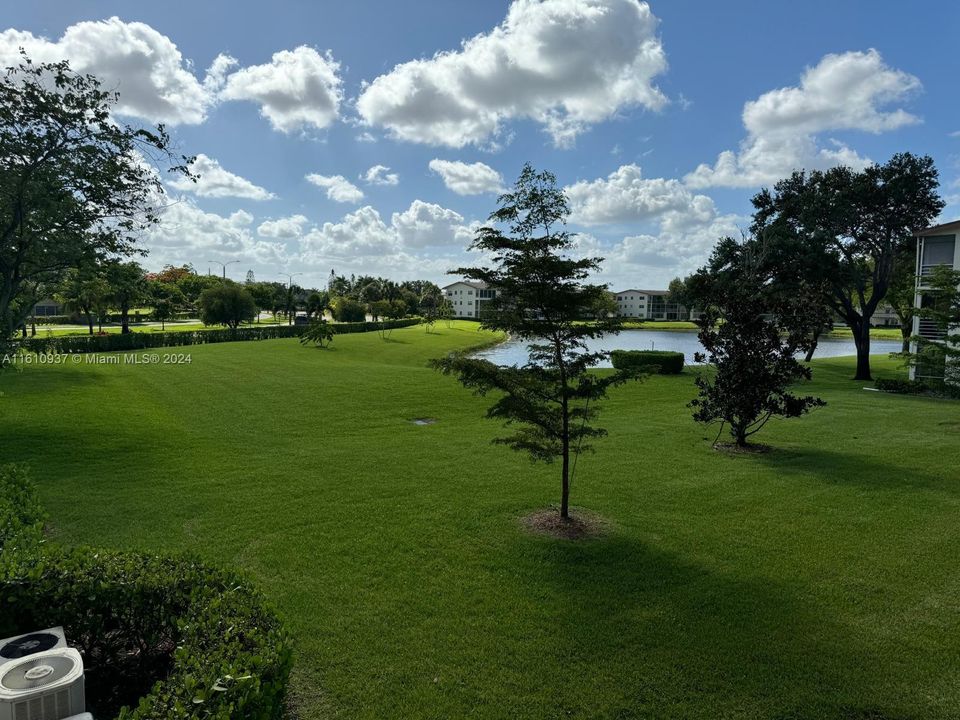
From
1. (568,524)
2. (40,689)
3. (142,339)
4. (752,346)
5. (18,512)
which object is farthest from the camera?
(142,339)

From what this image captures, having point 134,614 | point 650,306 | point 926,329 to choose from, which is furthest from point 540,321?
point 650,306

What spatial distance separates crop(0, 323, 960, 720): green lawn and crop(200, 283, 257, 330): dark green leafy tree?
4035cm

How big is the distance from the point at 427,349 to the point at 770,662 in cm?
4558

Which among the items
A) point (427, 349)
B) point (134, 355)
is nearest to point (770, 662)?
point (134, 355)

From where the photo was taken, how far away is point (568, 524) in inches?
389

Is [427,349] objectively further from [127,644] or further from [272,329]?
[127,644]

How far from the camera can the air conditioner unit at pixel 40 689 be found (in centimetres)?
397

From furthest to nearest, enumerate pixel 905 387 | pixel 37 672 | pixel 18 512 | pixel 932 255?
pixel 932 255 < pixel 905 387 < pixel 18 512 < pixel 37 672

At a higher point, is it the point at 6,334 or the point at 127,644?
the point at 6,334

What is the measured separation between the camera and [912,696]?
5.52 m

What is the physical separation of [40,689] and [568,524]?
7.52m

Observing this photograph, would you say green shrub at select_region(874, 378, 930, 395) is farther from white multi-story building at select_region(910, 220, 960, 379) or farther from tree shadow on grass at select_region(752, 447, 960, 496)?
tree shadow on grass at select_region(752, 447, 960, 496)

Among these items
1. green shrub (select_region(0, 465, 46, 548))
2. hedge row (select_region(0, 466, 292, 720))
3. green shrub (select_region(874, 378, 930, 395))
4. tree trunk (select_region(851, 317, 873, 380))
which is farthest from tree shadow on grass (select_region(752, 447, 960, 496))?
tree trunk (select_region(851, 317, 873, 380))

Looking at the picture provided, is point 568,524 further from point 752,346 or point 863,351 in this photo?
point 863,351
